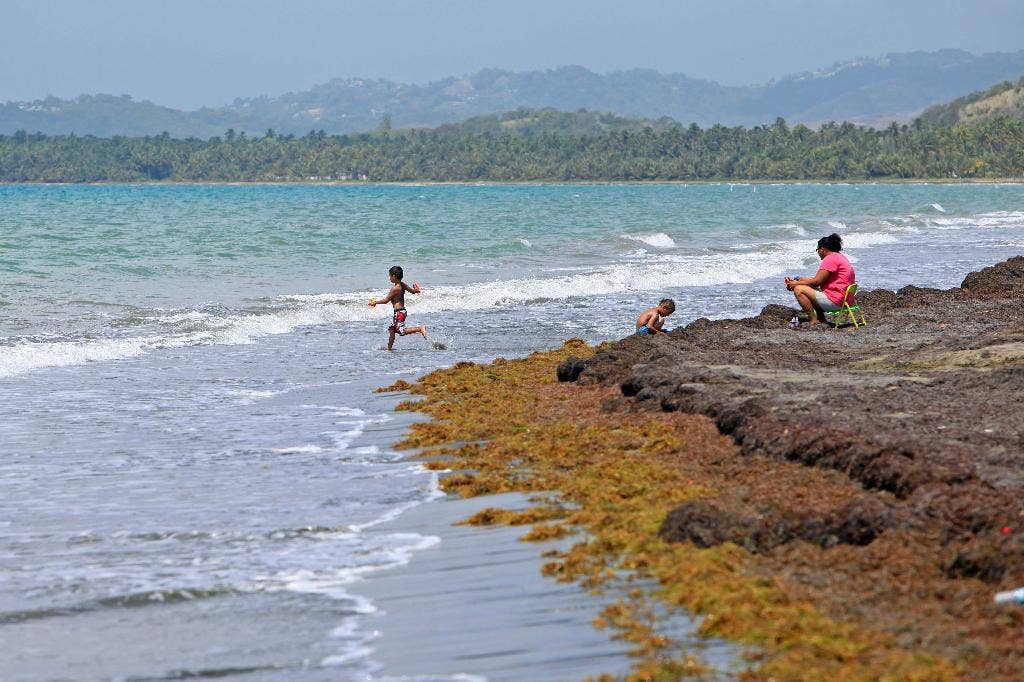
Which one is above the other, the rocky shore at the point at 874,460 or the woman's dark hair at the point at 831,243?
the woman's dark hair at the point at 831,243

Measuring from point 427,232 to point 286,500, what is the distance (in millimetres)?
40213

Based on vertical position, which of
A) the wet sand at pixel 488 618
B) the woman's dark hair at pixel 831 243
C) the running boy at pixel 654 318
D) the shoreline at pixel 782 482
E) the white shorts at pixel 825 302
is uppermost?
the woman's dark hair at pixel 831 243

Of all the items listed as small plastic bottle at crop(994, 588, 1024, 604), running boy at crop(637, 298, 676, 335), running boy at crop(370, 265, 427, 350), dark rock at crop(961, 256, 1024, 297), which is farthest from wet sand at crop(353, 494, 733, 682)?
dark rock at crop(961, 256, 1024, 297)

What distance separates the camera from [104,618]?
6324 millimetres

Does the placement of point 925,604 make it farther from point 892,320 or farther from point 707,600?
point 892,320

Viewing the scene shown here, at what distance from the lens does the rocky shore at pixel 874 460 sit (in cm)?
550

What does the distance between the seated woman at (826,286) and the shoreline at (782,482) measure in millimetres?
1407

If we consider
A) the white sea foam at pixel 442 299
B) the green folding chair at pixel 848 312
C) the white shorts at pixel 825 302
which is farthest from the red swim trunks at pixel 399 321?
the green folding chair at pixel 848 312

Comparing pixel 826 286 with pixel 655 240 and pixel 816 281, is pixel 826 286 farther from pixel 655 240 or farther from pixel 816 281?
pixel 655 240

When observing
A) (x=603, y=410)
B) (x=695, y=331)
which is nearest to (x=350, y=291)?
(x=695, y=331)

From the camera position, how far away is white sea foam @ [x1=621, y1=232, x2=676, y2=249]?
42062mm

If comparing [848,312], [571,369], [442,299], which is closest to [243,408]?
[571,369]

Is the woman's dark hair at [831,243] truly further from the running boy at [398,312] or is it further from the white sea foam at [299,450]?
the white sea foam at [299,450]

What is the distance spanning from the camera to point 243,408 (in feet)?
41.5
